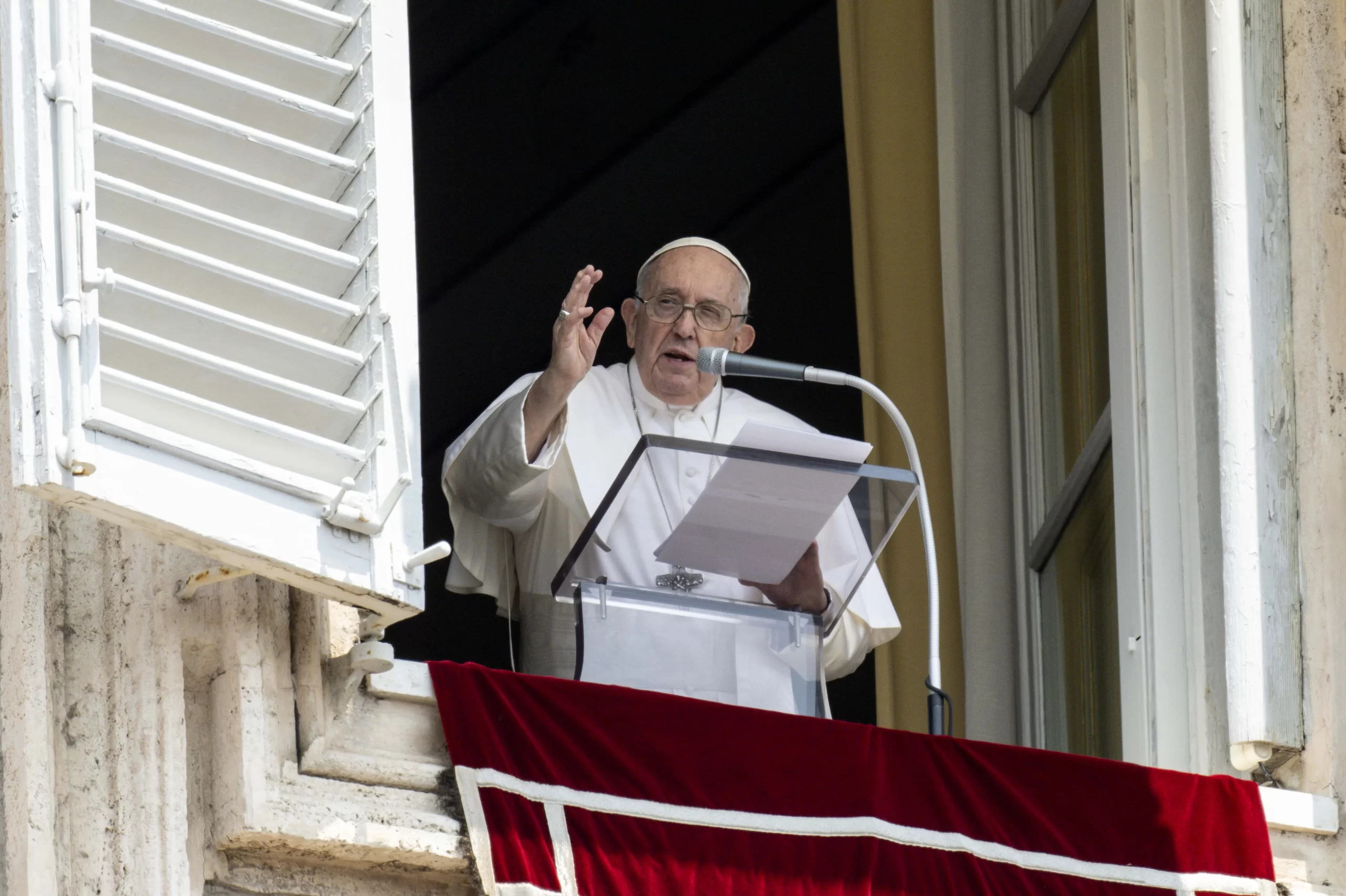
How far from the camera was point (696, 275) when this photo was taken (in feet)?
15.8

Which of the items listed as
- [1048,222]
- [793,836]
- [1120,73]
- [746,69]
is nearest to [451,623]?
[746,69]

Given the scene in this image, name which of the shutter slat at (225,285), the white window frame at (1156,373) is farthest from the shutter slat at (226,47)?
the white window frame at (1156,373)

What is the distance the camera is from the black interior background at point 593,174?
22.5 feet

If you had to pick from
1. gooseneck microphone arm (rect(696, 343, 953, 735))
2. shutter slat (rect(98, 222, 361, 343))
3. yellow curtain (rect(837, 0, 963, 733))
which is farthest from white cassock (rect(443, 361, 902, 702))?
yellow curtain (rect(837, 0, 963, 733))

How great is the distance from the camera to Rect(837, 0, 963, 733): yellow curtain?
541 cm

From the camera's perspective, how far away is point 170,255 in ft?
11.1

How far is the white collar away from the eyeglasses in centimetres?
13

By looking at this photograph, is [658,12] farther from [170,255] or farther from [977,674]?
[170,255]

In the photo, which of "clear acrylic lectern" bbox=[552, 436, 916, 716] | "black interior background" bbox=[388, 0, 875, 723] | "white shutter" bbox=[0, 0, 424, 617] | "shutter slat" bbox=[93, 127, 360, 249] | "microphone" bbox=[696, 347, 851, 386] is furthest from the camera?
"black interior background" bbox=[388, 0, 875, 723]

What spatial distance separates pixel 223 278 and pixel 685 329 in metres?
1.49

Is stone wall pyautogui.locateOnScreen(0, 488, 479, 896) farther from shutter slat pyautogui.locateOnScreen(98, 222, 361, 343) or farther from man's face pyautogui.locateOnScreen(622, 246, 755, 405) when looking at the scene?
man's face pyautogui.locateOnScreen(622, 246, 755, 405)

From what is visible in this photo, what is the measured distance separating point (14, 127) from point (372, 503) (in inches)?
27.0

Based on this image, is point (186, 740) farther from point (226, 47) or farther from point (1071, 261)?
point (1071, 261)

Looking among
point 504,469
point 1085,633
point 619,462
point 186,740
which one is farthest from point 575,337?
point 1085,633
